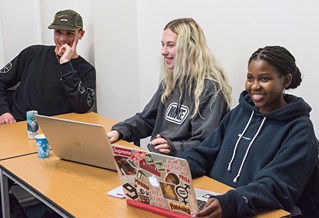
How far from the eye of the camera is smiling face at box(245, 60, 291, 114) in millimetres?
1774

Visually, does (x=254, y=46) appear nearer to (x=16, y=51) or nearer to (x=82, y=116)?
(x=82, y=116)

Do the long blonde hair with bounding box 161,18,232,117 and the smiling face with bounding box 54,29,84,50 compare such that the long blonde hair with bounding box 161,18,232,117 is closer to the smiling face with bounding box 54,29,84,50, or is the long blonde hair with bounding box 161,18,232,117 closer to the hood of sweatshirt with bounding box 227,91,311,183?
the hood of sweatshirt with bounding box 227,91,311,183

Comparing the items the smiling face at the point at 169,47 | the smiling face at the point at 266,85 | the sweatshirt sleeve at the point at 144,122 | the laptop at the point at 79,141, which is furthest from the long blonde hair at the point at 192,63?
the laptop at the point at 79,141

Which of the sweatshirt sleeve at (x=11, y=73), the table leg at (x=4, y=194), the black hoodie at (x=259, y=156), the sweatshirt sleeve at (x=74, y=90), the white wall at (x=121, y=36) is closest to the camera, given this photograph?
the black hoodie at (x=259, y=156)

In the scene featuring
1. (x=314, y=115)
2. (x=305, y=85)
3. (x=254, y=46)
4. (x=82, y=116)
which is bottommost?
(x=82, y=116)

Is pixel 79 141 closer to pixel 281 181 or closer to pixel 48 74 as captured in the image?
pixel 281 181

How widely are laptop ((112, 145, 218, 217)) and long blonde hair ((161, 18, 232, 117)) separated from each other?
3.05 ft

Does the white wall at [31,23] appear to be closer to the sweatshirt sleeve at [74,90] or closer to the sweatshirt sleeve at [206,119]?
the sweatshirt sleeve at [74,90]

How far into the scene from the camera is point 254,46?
96.3 inches

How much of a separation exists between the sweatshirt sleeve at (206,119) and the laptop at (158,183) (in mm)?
708

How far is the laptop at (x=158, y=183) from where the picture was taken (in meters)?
1.38

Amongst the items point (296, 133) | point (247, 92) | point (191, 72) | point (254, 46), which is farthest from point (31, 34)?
point (296, 133)

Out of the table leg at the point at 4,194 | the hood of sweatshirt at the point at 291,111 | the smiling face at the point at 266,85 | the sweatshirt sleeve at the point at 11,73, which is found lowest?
the table leg at the point at 4,194

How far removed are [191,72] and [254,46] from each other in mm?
363
